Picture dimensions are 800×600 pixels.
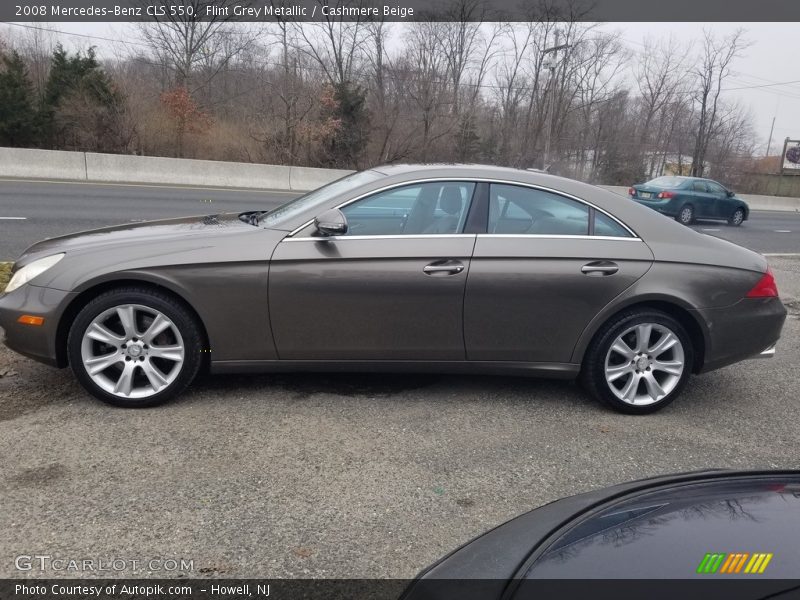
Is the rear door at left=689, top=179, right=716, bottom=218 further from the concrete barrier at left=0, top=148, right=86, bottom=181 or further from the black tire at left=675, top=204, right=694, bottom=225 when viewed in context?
the concrete barrier at left=0, top=148, right=86, bottom=181

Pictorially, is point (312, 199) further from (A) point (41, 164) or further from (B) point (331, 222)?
(A) point (41, 164)

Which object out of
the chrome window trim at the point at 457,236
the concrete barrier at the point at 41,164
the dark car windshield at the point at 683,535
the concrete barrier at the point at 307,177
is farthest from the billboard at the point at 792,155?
the dark car windshield at the point at 683,535

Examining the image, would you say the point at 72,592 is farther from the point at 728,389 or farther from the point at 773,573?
the point at 728,389

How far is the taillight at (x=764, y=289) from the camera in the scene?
170 inches

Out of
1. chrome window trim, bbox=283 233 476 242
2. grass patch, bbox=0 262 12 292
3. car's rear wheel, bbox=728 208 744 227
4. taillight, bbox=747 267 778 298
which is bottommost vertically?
car's rear wheel, bbox=728 208 744 227

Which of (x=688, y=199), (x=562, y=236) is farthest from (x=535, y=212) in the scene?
(x=688, y=199)

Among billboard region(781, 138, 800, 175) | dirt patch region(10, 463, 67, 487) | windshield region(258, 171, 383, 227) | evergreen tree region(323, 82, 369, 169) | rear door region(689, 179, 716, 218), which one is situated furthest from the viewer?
billboard region(781, 138, 800, 175)

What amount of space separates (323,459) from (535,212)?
2.06 m

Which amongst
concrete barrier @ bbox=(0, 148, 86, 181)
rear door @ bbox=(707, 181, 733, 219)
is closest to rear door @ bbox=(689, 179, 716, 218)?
rear door @ bbox=(707, 181, 733, 219)

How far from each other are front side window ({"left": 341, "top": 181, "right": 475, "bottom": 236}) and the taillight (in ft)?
6.57

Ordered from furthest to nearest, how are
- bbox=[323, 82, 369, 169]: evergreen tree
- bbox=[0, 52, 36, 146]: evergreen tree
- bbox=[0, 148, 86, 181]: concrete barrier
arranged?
1. bbox=[323, 82, 369, 169]: evergreen tree
2. bbox=[0, 52, 36, 146]: evergreen tree
3. bbox=[0, 148, 86, 181]: concrete barrier

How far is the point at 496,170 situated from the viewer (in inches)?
171

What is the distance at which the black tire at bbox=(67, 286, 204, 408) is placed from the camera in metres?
3.74

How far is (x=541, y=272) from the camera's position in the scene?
13.3 ft
